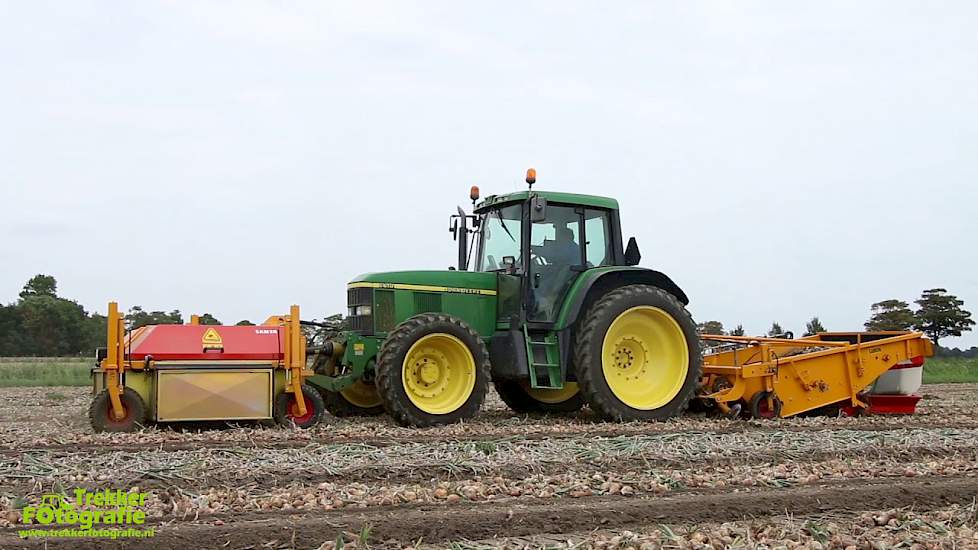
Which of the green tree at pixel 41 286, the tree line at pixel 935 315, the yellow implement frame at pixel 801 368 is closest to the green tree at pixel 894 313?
the tree line at pixel 935 315

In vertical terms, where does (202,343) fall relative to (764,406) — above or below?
above

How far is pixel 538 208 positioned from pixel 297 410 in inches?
123

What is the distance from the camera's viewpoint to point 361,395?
34.3 feet

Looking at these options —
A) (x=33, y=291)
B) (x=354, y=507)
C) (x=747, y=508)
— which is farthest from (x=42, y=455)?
(x=33, y=291)

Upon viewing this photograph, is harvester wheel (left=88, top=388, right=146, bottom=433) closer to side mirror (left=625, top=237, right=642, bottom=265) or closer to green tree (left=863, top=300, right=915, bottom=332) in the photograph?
side mirror (left=625, top=237, right=642, bottom=265)

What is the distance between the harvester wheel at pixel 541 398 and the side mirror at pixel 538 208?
2.15 m

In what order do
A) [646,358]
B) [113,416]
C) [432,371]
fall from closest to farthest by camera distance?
[113,416]
[432,371]
[646,358]

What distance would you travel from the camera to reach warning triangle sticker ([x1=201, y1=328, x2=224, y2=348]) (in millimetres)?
8875

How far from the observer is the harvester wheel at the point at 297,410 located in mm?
8953

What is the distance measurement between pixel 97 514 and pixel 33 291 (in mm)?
58480

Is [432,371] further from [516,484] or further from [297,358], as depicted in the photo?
[516,484]

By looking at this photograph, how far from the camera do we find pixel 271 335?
9.16 m

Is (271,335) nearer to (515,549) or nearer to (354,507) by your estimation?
(354,507)

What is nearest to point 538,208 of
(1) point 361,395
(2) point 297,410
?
(1) point 361,395
